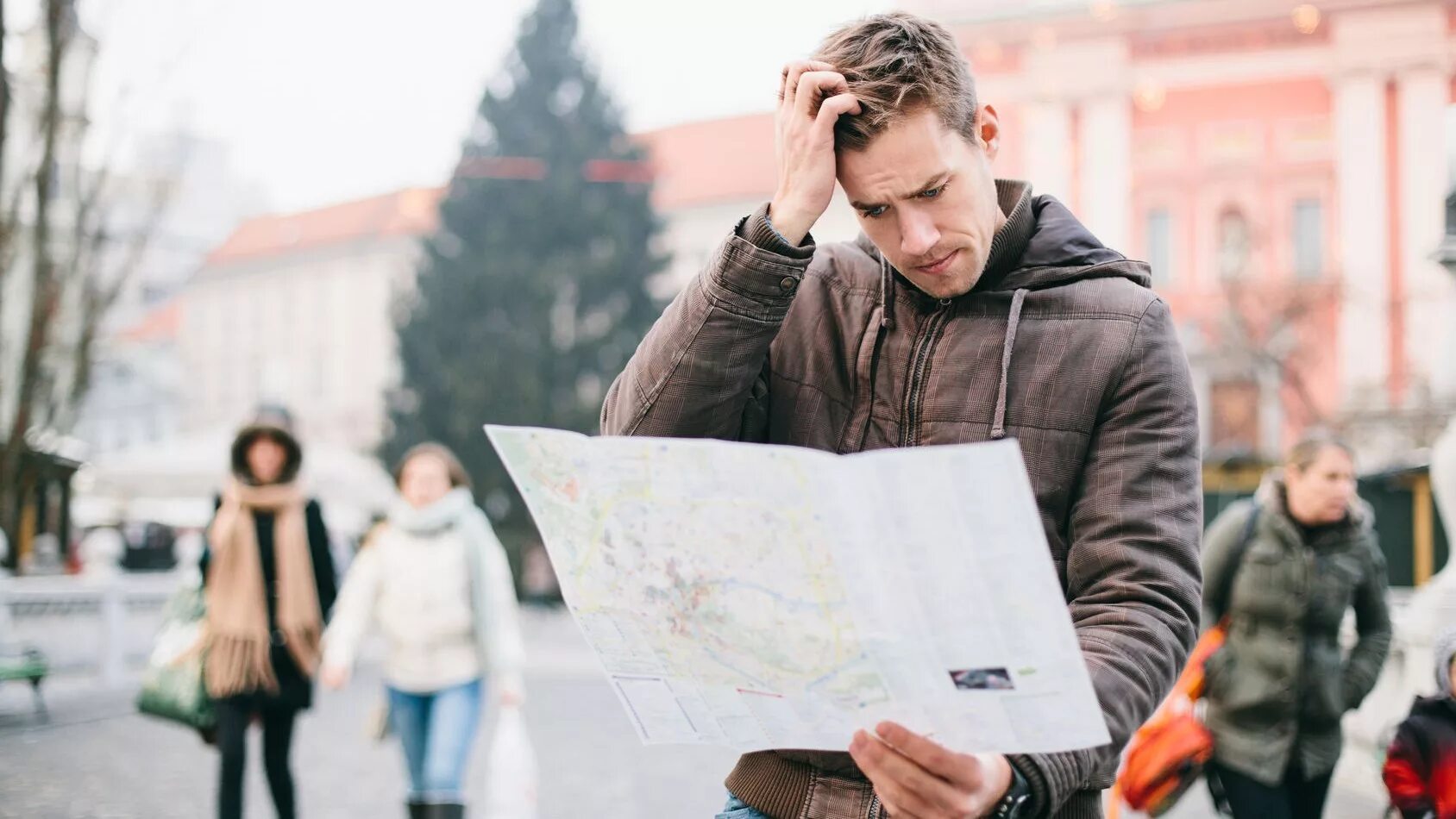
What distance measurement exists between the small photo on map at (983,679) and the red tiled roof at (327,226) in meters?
54.1

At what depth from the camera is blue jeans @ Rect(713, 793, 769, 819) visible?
204 centimetres

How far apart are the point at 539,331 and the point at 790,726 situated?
31.8 metres

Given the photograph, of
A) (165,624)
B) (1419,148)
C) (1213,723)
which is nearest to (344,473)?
(165,624)

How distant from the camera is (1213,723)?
17.6 feet

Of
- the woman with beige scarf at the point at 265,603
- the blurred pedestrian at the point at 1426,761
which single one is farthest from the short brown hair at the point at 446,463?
the blurred pedestrian at the point at 1426,761

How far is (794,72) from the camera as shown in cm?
193

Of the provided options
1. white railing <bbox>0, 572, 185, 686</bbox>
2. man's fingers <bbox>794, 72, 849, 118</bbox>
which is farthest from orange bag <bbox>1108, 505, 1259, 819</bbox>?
white railing <bbox>0, 572, 185, 686</bbox>

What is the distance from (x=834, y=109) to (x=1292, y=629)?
4.24 metres

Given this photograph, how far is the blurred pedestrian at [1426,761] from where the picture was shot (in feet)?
14.4

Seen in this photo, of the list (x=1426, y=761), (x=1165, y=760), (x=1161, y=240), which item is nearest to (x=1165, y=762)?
(x=1165, y=760)

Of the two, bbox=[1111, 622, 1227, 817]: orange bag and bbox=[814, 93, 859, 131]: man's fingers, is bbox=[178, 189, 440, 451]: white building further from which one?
bbox=[814, 93, 859, 131]: man's fingers

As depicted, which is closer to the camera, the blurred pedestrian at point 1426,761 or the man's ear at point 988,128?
the man's ear at point 988,128

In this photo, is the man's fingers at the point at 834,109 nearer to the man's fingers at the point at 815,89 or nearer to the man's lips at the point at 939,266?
the man's fingers at the point at 815,89

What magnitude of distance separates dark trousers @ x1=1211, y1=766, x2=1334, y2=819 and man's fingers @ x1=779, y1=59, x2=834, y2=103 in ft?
13.3
